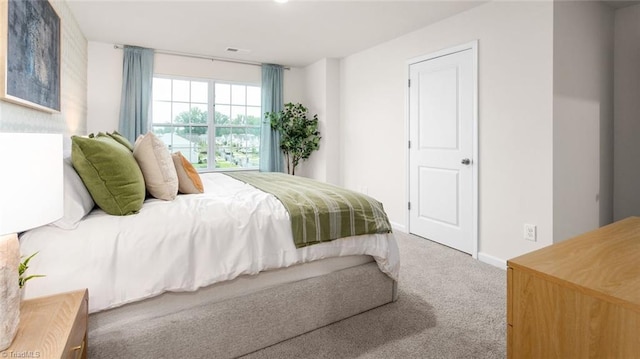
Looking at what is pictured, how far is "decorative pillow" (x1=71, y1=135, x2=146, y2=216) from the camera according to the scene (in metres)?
1.56

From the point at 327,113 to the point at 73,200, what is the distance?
3.93 metres

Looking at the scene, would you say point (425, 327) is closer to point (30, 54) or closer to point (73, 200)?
point (73, 200)

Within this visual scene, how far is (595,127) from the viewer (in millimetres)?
2984

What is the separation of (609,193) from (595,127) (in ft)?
2.37

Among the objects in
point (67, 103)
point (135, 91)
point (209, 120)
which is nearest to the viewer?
point (67, 103)

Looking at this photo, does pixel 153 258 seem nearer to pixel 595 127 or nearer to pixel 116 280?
pixel 116 280

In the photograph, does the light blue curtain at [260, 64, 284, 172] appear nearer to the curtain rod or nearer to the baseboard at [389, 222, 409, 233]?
the curtain rod

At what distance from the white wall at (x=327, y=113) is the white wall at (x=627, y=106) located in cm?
322

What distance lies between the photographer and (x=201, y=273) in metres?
1.53

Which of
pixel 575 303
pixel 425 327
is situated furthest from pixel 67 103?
pixel 575 303

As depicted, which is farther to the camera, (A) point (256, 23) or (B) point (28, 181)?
(A) point (256, 23)

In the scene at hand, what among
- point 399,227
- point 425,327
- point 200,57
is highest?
point 200,57

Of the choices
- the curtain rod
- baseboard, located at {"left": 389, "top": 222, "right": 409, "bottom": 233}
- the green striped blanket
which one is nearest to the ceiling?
the curtain rod

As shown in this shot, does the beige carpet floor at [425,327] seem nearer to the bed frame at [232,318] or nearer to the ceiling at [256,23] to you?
the bed frame at [232,318]
